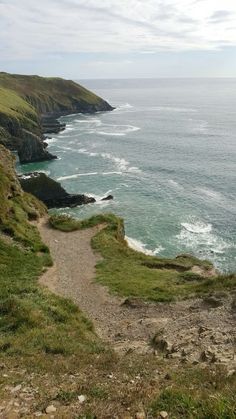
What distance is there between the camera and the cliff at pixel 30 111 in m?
105

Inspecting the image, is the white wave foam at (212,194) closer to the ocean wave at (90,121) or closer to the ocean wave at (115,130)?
the ocean wave at (115,130)

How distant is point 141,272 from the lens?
1550 inches

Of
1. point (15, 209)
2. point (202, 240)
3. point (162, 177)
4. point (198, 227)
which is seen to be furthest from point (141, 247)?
point (162, 177)

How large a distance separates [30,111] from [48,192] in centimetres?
7079

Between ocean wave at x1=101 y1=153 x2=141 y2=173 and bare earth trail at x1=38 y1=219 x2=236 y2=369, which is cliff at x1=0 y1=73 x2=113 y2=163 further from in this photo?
bare earth trail at x1=38 y1=219 x2=236 y2=369

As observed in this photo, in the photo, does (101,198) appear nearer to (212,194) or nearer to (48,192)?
(48,192)

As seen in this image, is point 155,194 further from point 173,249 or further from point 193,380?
point 193,380

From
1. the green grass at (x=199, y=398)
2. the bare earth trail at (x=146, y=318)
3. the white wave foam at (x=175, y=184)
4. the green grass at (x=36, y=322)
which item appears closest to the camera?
the green grass at (x=199, y=398)

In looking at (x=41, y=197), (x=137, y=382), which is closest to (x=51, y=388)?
(x=137, y=382)

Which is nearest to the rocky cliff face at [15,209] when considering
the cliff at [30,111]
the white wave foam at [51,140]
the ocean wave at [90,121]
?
the cliff at [30,111]

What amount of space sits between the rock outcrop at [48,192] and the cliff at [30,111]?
34554mm

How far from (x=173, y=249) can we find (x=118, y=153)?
59.6 m

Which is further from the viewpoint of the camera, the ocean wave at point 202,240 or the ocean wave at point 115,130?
the ocean wave at point 115,130

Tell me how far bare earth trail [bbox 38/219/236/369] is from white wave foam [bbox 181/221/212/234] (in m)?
21.0
